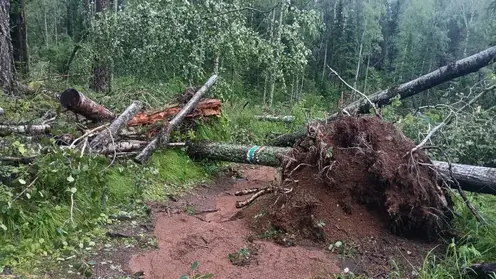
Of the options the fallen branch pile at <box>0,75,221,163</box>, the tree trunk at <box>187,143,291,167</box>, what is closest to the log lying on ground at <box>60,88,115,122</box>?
the fallen branch pile at <box>0,75,221,163</box>

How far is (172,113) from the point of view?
6.69 metres

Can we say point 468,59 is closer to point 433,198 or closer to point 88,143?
point 433,198

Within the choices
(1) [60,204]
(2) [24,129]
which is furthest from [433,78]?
(2) [24,129]

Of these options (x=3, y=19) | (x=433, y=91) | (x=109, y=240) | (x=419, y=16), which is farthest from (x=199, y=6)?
(x=419, y=16)

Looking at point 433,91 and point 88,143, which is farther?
point 433,91

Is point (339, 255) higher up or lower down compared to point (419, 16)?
lower down

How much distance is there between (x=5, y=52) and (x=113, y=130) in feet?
9.39

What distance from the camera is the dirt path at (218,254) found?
3.38m

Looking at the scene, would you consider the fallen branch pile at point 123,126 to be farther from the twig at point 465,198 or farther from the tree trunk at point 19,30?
the tree trunk at point 19,30

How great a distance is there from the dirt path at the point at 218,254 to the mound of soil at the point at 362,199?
24 cm

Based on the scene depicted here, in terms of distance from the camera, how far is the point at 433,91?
93.2 feet

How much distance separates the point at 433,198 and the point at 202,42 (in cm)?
516

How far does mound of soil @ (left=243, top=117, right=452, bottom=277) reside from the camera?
3.99 m

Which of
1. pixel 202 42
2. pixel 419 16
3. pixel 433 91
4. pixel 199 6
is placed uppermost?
pixel 419 16
